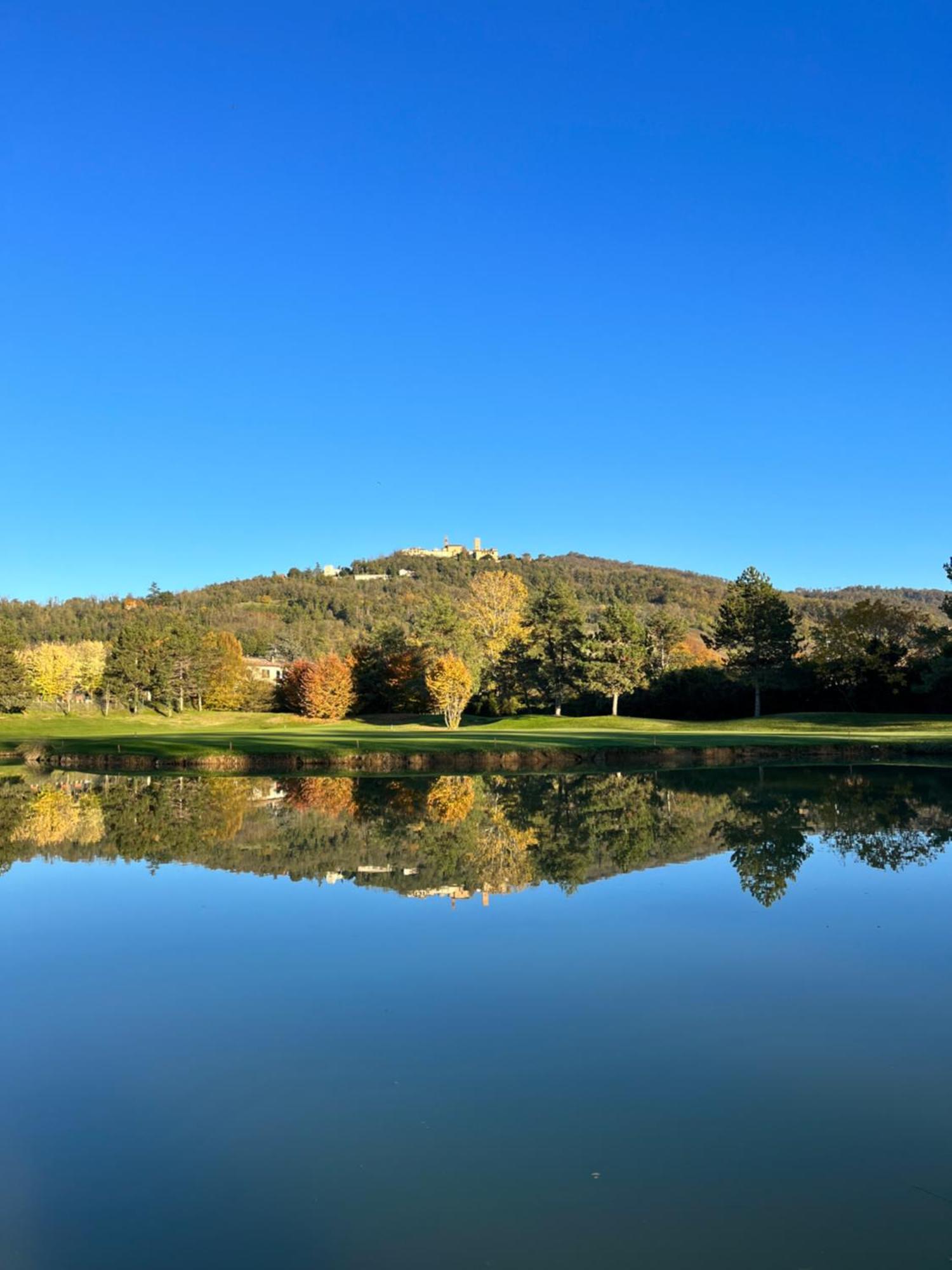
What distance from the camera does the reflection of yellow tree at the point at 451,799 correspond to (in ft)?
60.5

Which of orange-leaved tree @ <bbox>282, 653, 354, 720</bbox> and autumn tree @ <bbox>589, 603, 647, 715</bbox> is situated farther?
orange-leaved tree @ <bbox>282, 653, 354, 720</bbox>

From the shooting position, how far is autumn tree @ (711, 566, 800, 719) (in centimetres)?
5553

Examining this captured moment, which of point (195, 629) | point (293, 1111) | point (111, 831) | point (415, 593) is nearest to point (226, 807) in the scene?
point (111, 831)

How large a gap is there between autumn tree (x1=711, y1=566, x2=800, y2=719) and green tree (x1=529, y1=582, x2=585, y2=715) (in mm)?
8012

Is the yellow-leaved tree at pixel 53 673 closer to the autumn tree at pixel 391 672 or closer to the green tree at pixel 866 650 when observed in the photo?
the autumn tree at pixel 391 672

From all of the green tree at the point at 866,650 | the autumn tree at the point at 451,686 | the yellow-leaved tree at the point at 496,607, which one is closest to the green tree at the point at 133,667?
the yellow-leaved tree at the point at 496,607

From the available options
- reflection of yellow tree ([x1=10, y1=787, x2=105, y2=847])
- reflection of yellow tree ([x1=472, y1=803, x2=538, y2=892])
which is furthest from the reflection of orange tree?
reflection of yellow tree ([x1=10, y1=787, x2=105, y2=847])

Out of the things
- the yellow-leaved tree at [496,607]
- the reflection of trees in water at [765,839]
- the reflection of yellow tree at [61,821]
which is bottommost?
the reflection of yellow tree at [61,821]

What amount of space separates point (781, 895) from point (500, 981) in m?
4.49

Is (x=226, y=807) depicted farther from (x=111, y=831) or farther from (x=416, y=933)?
(x=416, y=933)

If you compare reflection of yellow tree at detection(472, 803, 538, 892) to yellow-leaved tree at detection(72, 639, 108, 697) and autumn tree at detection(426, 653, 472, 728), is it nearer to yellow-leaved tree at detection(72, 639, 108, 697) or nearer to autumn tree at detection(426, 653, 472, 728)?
autumn tree at detection(426, 653, 472, 728)

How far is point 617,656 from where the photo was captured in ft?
186

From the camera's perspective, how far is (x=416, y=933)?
928 centimetres

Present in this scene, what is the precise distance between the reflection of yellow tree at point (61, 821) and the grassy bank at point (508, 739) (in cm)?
1018
